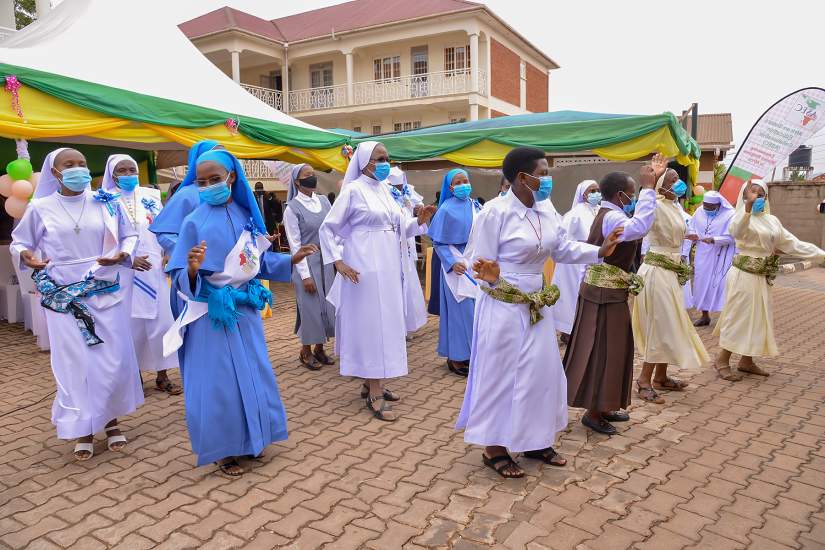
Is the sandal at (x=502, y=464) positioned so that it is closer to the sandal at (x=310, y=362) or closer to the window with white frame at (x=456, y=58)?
the sandal at (x=310, y=362)

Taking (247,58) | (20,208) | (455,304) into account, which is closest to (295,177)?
(455,304)

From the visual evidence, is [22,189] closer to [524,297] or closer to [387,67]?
[524,297]

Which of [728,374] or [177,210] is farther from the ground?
[177,210]

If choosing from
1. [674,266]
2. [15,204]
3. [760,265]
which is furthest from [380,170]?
[15,204]

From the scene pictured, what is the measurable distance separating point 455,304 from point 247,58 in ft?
81.5

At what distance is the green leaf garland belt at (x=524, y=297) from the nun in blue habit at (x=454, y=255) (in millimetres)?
1926

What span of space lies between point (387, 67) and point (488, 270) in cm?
2438

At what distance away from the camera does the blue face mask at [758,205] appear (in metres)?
5.52

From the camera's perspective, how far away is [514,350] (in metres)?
3.42

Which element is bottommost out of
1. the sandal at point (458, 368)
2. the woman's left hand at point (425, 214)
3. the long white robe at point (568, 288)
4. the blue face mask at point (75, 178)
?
the sandal at point (458, 368)

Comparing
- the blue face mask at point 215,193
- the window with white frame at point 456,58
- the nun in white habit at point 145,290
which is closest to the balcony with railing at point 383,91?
the window with white frame at point 456,58

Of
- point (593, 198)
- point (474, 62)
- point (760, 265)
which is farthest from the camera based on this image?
point (474, 62)

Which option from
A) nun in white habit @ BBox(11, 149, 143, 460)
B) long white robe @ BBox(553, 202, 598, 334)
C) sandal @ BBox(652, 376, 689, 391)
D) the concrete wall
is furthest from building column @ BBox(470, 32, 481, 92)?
nun in white habit @ BBox(11, 149, 143, 460)

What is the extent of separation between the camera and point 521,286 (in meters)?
3.46
